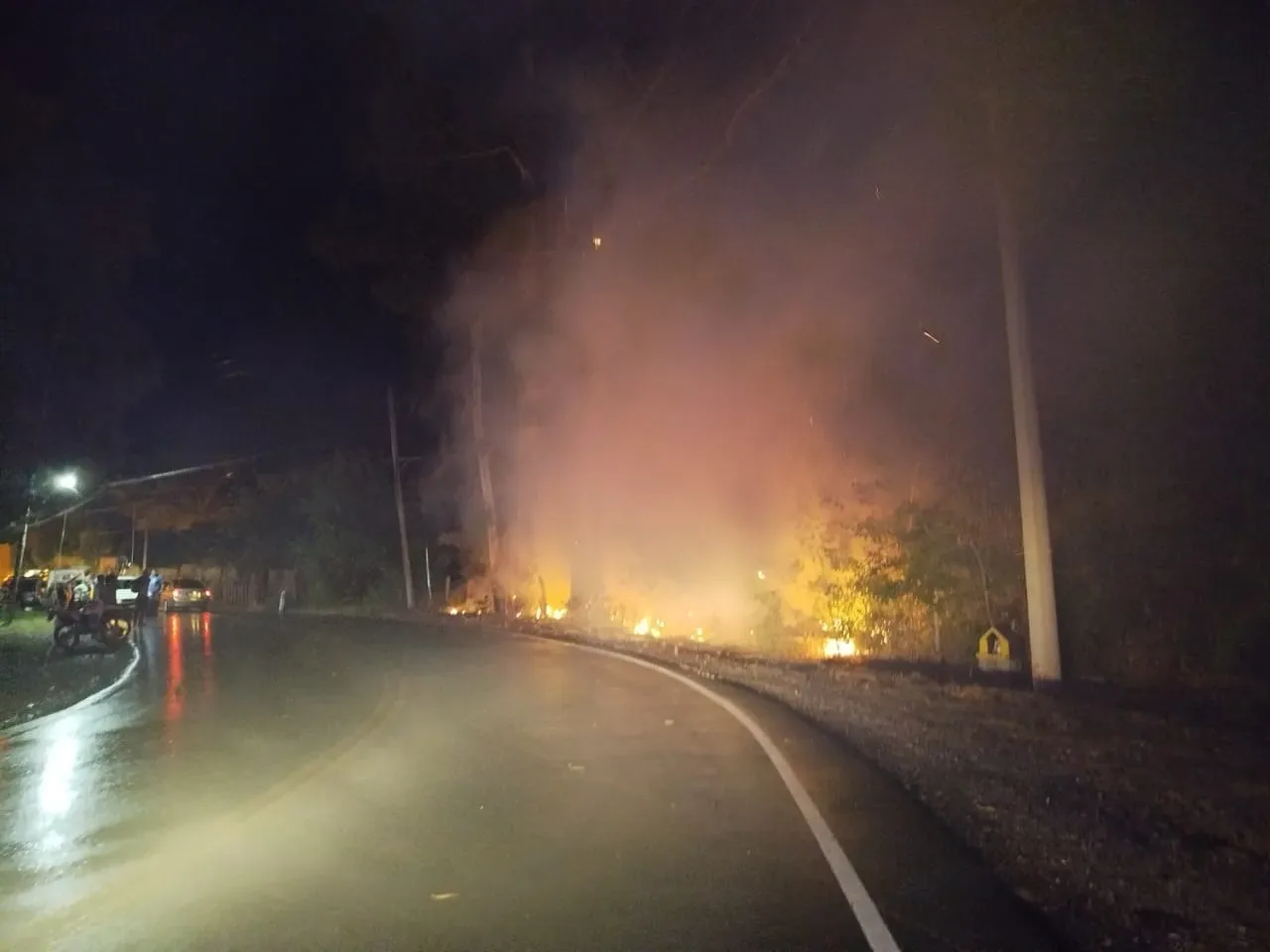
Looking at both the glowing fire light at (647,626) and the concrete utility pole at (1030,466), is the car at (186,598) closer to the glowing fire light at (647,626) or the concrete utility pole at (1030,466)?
the glowing fire light at (647,626)

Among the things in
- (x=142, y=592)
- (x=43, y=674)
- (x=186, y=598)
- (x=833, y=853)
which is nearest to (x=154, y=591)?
(x=142, y=592)

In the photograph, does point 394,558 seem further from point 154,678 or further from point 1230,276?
point 1230,276

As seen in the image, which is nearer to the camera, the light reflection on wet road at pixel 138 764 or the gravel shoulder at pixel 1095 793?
the gravel shoulder at pixel 1095 793

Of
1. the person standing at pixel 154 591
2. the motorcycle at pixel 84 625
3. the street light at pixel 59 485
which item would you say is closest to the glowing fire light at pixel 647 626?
the motorcycle at pixel 84 625

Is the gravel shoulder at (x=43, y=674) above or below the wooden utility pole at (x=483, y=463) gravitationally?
below

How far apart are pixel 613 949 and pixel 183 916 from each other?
209 cm

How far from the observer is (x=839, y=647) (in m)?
20.4

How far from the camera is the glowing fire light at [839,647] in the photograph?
20000mm

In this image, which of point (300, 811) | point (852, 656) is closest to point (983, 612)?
point (852, 656)

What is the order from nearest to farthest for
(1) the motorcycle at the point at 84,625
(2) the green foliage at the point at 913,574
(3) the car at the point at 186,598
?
(2) the green foliage at the point at 913,574 < (1) the motorcycle at the point at 84,625 < (3) the car at the point at 186,598

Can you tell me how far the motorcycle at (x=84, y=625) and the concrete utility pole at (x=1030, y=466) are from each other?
52.9ft

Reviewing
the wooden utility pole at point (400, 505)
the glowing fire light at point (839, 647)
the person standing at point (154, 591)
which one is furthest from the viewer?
the wooden utility pole at point (400, 505)

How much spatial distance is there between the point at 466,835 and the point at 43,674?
12836 millimetres

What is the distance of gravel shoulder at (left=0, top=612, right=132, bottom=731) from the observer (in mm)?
13680
